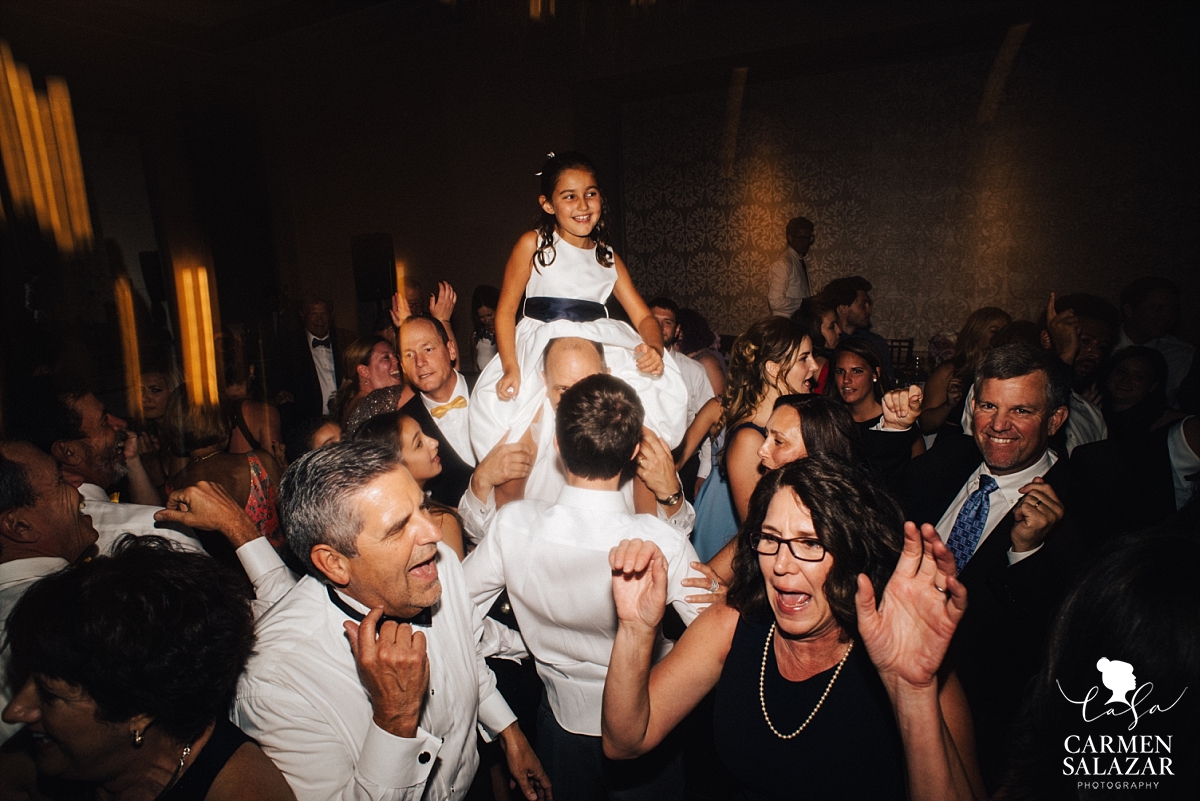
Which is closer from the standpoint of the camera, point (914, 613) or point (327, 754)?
point (914, 613)

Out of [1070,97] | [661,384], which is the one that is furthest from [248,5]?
[1070,97]

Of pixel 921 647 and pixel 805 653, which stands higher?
pixel 921 647

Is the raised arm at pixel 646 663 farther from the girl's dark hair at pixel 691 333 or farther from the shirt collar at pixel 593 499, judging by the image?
the girl's dark hair at pixel 691 333

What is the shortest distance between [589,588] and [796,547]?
0.53 metres

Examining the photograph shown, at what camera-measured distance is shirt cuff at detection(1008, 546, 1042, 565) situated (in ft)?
5.27

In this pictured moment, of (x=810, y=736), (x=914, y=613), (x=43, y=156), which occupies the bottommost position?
(x=810, y=736)

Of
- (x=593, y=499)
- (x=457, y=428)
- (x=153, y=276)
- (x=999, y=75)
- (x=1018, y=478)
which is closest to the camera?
(x=593, y=499)

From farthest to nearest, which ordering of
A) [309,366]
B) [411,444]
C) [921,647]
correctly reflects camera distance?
[309,366], [411,444], [921,647]

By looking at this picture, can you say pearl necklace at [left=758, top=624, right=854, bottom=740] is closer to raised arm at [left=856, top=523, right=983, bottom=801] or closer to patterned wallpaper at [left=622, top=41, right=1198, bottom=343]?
raised arm at [left=856, top=523, right=983, bottom=801]

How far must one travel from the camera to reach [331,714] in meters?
1.16

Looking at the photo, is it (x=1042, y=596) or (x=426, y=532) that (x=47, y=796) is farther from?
(x=1042, y=596)

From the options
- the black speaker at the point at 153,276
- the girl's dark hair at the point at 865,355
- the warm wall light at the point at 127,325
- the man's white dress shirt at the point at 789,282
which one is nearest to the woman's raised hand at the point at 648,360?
the girl's dark hair at the point at 865,355

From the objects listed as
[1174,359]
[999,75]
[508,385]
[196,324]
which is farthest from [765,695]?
[999,75]

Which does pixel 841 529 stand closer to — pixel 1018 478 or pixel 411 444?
pixel 1018 478
